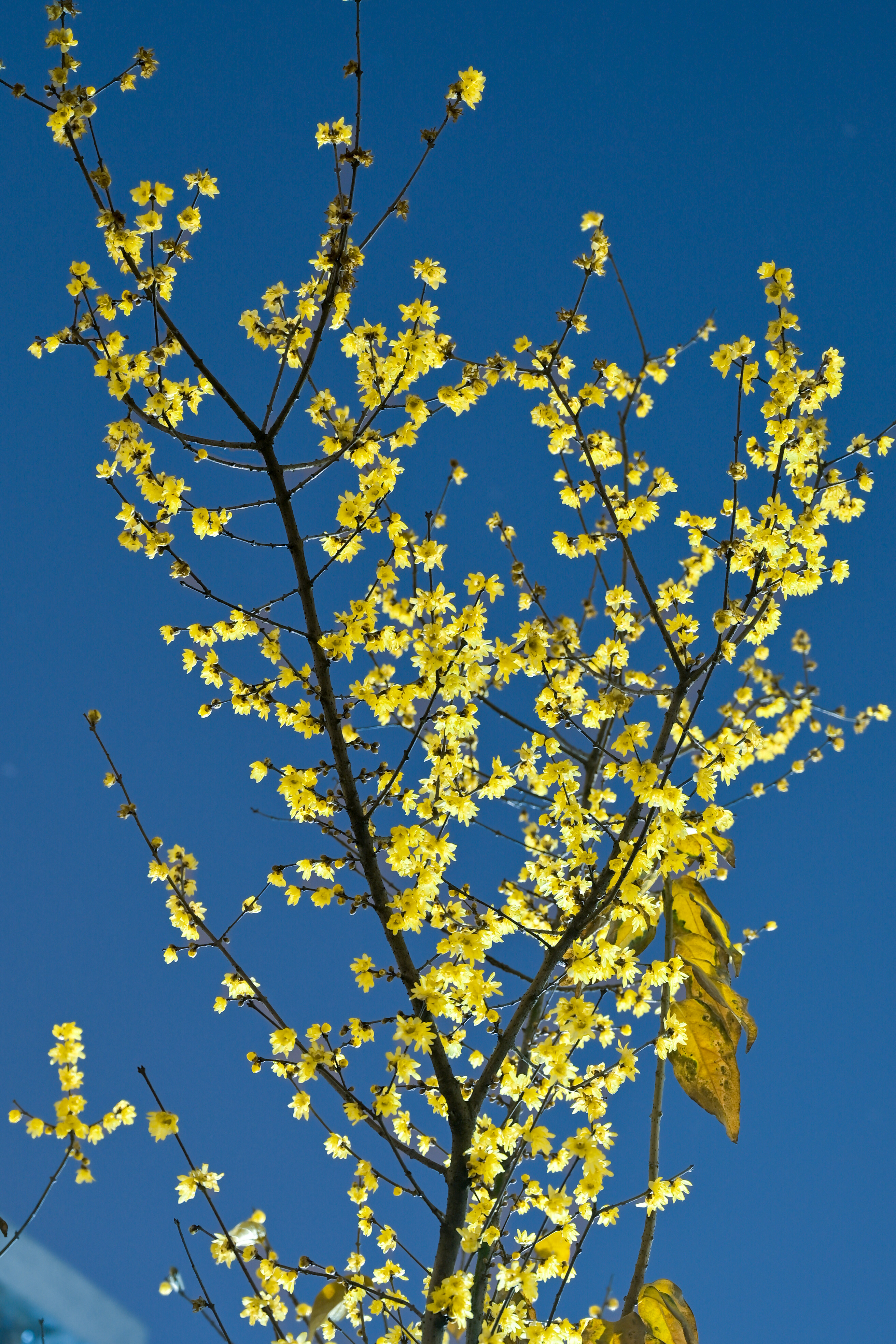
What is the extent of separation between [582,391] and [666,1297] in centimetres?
277

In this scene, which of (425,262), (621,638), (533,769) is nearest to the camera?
(425,262)

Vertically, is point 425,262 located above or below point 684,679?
above

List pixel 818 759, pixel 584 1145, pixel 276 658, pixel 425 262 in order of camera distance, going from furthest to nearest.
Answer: pixel 818 759, pixel 276 658, pixel 425 262, pixel 584 1145

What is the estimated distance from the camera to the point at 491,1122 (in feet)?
9.32

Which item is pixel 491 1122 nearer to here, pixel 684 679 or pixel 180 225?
pixel 684 679

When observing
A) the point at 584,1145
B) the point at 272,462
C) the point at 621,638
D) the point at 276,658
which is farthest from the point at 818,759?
the point at 272,462

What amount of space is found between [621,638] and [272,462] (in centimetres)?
210

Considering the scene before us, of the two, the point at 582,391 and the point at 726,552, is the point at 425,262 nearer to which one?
the point at 582,391

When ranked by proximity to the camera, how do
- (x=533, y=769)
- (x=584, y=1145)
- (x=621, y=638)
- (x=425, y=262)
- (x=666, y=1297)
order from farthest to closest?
1. (x=621, y=638)
2. (x=533, y=769)
3. (x=425, y=262)
4. (x=584, y=1145)
5. (x=666, y=1297)

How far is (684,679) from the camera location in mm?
2809

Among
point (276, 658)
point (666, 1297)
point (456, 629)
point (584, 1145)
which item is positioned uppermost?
point (456, 629)

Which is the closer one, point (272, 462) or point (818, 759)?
point (272, 462)

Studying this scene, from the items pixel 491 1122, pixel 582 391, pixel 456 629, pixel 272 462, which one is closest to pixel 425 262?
pixel 582 391

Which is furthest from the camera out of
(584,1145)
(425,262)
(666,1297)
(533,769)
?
(533,769)
